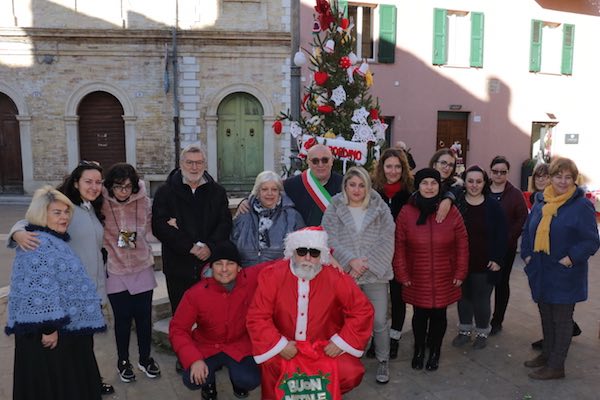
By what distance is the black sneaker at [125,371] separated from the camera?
3875 millimetres

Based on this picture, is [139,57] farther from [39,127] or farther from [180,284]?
[180,284]

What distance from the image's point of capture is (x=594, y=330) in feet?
16.1

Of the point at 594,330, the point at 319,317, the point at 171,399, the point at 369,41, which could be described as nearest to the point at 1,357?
the point at 171,399

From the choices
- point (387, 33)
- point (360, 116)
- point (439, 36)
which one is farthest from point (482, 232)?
point (439, 36)

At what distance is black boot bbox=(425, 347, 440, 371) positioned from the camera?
159 inches

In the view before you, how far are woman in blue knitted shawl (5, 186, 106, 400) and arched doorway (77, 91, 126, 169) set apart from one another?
38.0 feet

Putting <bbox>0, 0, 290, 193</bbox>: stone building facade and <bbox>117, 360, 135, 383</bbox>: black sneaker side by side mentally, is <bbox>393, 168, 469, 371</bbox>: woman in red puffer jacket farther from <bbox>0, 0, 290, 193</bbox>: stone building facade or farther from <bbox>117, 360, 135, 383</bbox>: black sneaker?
<bbox>0, 0, 290, 193</bbox>: stone building facade

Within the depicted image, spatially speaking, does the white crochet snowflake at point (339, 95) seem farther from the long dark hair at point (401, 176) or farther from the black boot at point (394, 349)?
the black boot at point (394, 349)

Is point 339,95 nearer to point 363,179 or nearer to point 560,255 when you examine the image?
point 363,179

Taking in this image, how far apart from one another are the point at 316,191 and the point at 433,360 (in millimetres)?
1698

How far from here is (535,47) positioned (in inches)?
599

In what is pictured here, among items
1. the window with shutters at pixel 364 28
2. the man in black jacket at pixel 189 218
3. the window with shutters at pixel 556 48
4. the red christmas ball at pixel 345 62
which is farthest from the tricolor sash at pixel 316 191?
the window with shutters at pixel 556 48

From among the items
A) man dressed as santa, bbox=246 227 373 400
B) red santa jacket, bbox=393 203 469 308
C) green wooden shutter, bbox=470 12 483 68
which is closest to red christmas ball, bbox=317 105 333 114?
red santa jacket, bbox=393 203 469 308

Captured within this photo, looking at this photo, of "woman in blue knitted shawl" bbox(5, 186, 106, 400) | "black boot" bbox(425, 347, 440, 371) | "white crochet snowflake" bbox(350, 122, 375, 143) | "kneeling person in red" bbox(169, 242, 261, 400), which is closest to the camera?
"woman in blue knitted shawl" bbox(5, 186, 106, 400)
